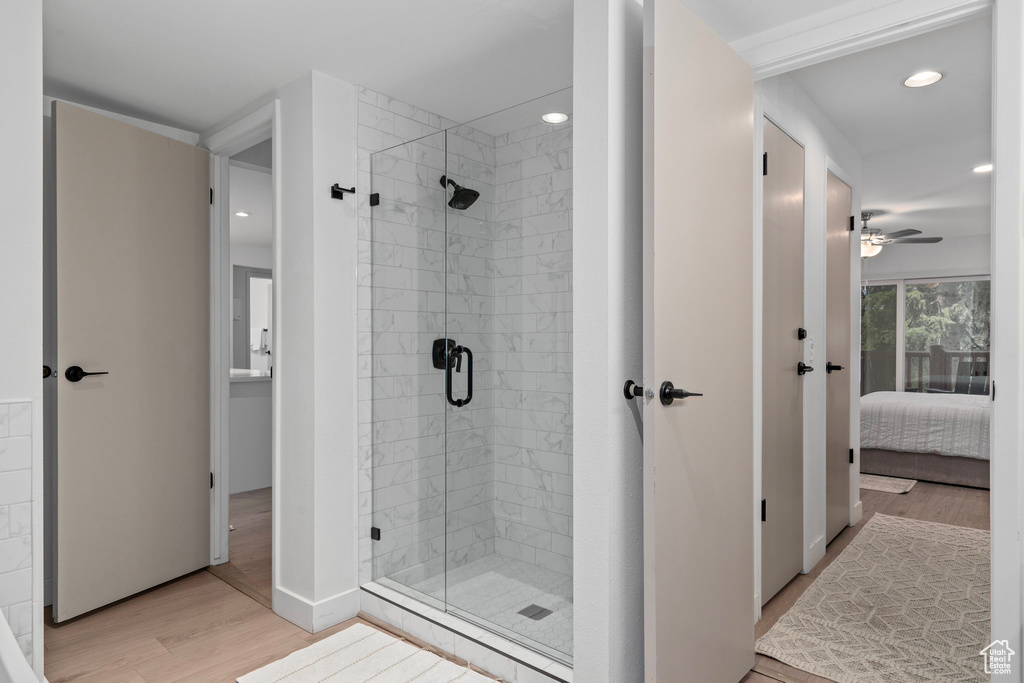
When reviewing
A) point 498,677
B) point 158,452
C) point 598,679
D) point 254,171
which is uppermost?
point 254,171

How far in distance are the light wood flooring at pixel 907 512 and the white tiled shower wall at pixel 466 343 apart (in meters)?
1.17

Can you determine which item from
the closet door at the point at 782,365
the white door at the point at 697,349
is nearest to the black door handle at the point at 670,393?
the white door at the point at 697,349

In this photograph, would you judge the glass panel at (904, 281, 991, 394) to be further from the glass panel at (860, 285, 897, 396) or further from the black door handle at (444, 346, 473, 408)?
the black door handle at (444, 346, 473, 408)

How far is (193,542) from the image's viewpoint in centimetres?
304

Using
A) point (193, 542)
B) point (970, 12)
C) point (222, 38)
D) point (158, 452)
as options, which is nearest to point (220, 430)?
point (158, 452)

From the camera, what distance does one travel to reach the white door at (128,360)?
2.56 metres

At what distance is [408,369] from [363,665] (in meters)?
1.17

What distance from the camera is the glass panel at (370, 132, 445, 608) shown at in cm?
247

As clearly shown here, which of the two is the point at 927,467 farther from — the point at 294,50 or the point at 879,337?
the point at 294,50

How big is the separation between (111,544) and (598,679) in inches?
91.5

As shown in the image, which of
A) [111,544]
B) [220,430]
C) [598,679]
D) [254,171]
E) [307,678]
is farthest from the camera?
[254,171]

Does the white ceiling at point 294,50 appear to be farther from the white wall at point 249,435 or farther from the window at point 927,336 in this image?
the window at point 927,336

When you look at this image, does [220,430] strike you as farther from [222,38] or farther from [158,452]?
[222,38]

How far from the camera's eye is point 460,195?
2.39 meters
